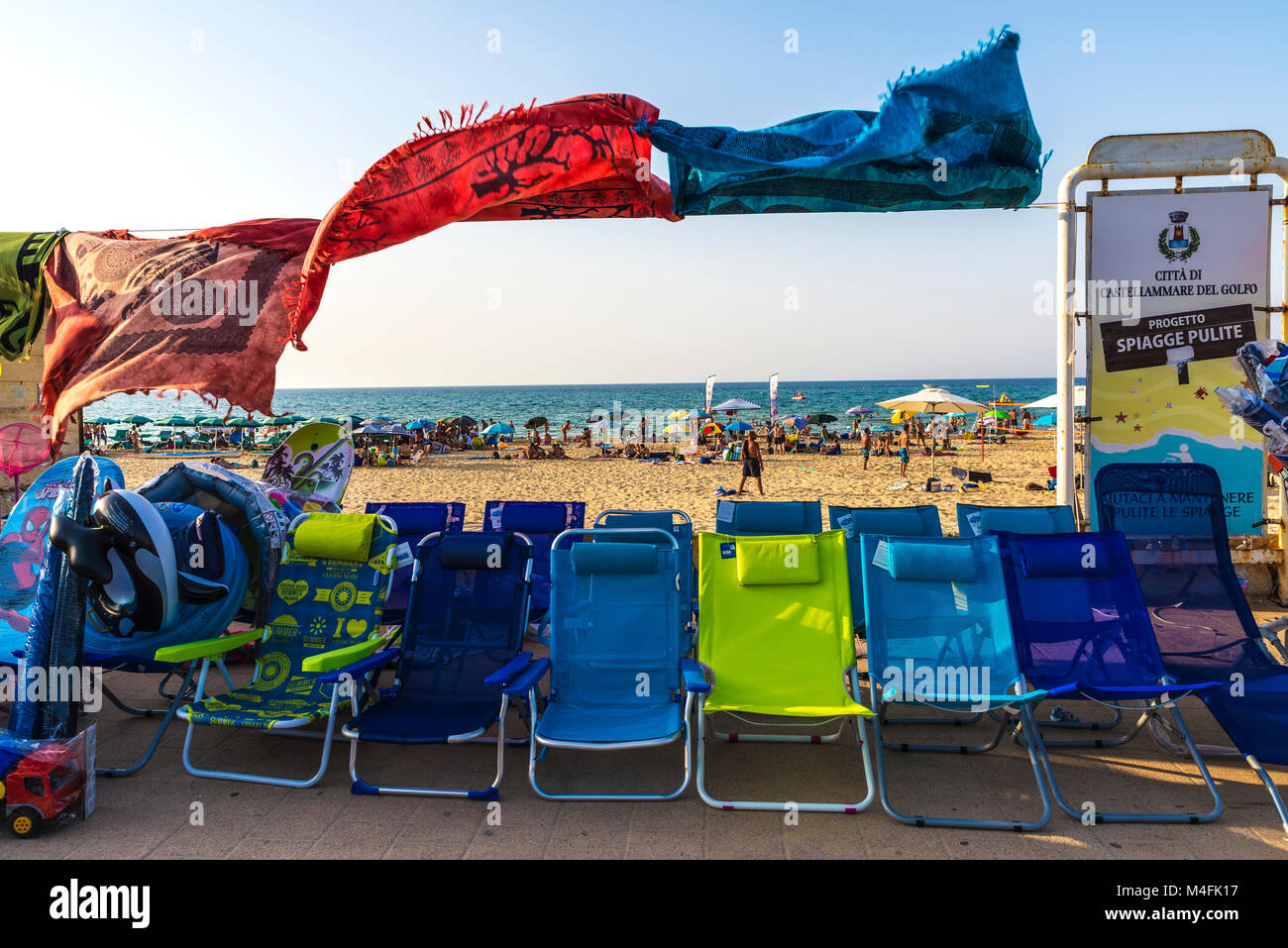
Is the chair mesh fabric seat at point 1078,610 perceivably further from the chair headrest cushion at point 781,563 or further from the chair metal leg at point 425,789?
the chair metal leg at point 425,789

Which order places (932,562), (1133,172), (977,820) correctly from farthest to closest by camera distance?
(1133,172) → (932,562) → (977,820)

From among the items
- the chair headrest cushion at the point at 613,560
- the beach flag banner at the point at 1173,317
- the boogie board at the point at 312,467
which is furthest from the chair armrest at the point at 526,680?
the beach flag banner at the point at 1173,317

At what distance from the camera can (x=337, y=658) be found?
3.71 meters

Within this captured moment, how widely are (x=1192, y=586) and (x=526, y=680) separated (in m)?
3.50

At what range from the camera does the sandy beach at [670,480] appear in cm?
1428

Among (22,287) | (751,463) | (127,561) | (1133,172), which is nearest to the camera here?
(127,561)

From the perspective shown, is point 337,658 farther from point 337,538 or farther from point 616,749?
point 616,749

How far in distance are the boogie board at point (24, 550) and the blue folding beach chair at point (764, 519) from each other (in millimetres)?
3509

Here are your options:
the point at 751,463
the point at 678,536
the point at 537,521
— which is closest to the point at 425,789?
the point at 678,536

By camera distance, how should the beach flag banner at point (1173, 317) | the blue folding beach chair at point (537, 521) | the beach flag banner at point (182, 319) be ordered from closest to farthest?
the beach flag banner at point (182, 319)
the blue folding beach chair at point (537, 521)
the beach flag banner at point (1173, 317)
